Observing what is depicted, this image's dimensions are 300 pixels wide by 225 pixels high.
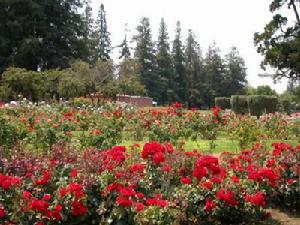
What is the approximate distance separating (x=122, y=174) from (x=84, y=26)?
49.0m

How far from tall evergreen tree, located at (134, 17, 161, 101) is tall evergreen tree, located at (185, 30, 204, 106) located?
6698 millimetres

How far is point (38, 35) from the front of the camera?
164 ft

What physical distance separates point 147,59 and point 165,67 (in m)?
3.12

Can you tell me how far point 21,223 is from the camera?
196 inches

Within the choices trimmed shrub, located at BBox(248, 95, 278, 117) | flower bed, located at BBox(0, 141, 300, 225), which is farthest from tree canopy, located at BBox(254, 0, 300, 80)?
flower bed, located at BBox(0, 141, 300, 225)

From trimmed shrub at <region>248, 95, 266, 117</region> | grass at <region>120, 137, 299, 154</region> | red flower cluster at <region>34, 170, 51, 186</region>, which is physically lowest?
grass at <region>120, 137, 299, 154</region>

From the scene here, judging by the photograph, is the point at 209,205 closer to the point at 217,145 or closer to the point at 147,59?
the point at 217,145

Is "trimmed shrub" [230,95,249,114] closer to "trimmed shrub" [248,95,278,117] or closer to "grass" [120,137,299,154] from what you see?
"trimmed shrub" [248,95,278,117]

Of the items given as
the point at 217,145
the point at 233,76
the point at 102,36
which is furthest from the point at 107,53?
the point at 217,145

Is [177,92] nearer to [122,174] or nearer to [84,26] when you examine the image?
[84,26]

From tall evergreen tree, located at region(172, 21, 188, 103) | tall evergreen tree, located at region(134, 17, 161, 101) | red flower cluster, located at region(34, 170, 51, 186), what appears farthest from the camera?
tall evergreen tree, located at region(172, 21, 188, 103)

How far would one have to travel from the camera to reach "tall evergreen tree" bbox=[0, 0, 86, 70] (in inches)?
1841

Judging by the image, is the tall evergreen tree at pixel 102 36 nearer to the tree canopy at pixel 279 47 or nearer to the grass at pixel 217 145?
the tree canopy at pixel 279 47

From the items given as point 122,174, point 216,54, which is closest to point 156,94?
point 216,54
